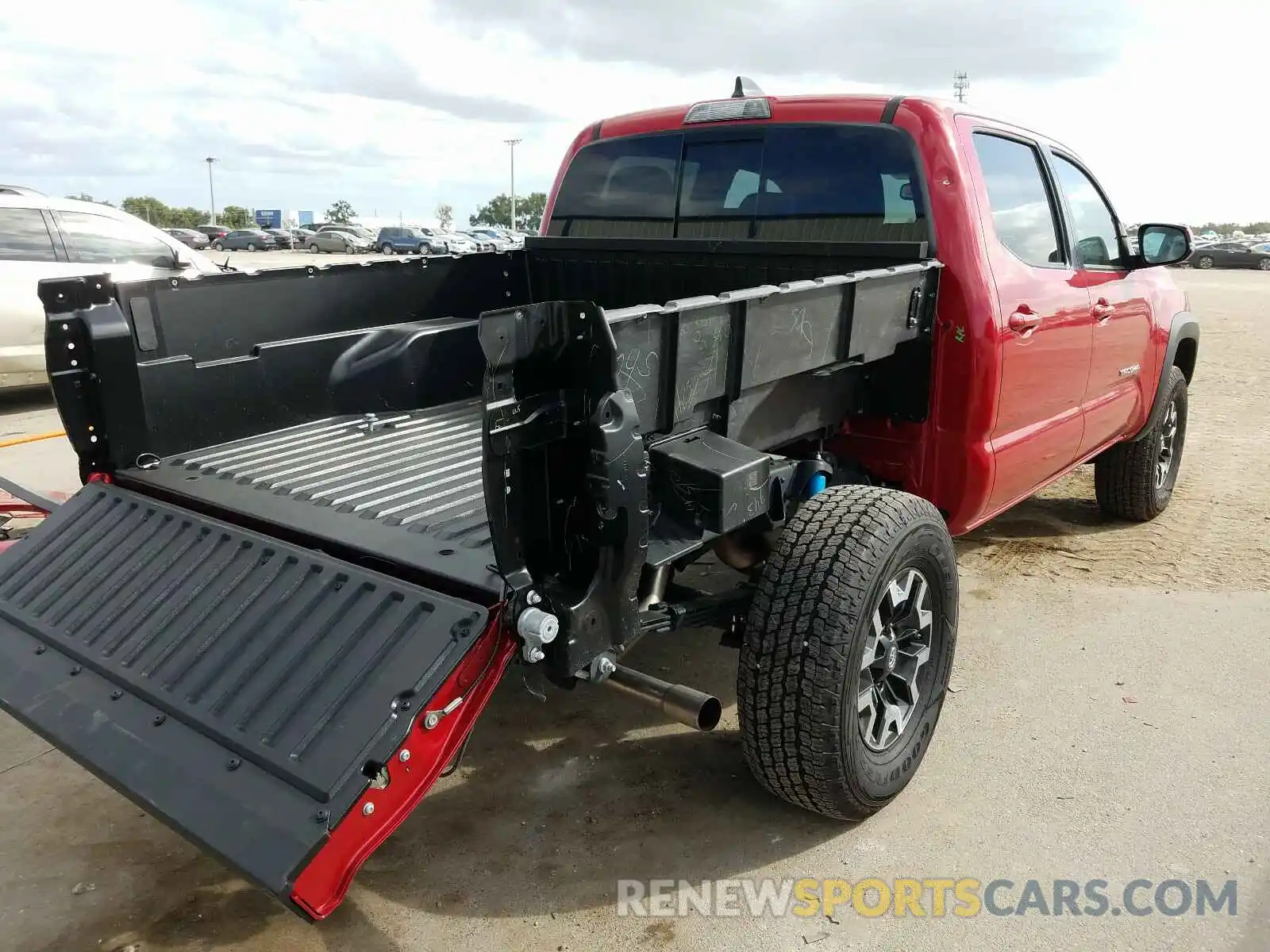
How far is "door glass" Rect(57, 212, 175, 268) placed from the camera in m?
8.57

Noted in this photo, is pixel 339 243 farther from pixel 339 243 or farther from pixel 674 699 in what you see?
pixel 674 699

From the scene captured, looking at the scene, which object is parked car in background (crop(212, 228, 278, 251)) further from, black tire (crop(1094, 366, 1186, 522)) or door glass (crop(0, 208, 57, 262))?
black tire (crop(1094, 366, 1186, 522))

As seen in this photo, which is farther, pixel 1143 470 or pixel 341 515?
pixel 1143 470

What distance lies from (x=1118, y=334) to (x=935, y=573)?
2371mm

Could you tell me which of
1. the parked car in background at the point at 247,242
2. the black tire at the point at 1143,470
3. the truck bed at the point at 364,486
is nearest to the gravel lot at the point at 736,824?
the truck bed at the point at 364,486

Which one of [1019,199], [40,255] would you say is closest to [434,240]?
[40,255]

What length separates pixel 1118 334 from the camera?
4.68 m

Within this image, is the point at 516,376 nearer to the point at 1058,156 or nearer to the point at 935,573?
the point at 935,573

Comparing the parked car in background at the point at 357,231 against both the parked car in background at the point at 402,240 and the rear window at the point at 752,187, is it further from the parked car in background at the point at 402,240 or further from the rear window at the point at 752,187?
the rear window at the point at 752,187

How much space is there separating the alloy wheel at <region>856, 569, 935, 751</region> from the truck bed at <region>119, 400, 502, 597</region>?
3.85 feet

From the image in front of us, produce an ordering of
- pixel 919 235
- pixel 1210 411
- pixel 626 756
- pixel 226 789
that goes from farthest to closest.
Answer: pixel 1210 411, pixel 919 235, pixel 626 756, pixel 226 789

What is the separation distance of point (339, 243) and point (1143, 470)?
55.4 meters

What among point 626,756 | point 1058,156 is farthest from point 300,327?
point 1058,156

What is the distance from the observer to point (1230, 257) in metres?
39.1
